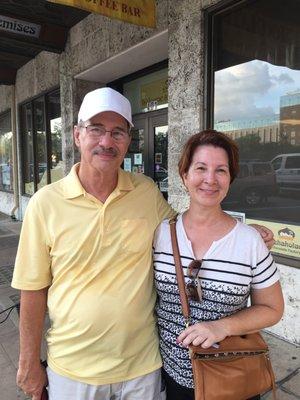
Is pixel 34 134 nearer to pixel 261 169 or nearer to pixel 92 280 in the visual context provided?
pixel 261 169

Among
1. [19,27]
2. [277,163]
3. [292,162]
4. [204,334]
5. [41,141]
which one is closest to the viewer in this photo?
[204,334]

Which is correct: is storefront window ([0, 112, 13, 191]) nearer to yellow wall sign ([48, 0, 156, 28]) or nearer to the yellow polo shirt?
yellow wall sign ([48, 0, 156, 28])

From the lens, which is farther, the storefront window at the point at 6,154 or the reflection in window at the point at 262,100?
the storefront window at the point at 6,154

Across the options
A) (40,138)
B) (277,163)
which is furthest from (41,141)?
(277,163)

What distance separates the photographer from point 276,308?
1.34 meters

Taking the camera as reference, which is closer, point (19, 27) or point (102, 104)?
point (102, 104)

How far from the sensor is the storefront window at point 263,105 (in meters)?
3.24

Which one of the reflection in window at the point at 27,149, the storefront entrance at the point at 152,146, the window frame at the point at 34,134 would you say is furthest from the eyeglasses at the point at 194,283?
the reflection in window at the point at 27,149

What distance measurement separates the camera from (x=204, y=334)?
1233mm

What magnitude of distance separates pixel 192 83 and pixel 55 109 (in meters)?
4.55

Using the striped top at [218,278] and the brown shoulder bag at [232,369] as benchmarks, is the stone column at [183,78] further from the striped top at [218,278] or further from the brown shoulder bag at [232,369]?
the brown shoulder bag at [232,369]

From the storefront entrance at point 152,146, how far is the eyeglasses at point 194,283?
175 inches

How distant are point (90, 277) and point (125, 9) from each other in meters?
3.38

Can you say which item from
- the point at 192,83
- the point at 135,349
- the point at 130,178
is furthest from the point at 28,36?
the point at 135,349
